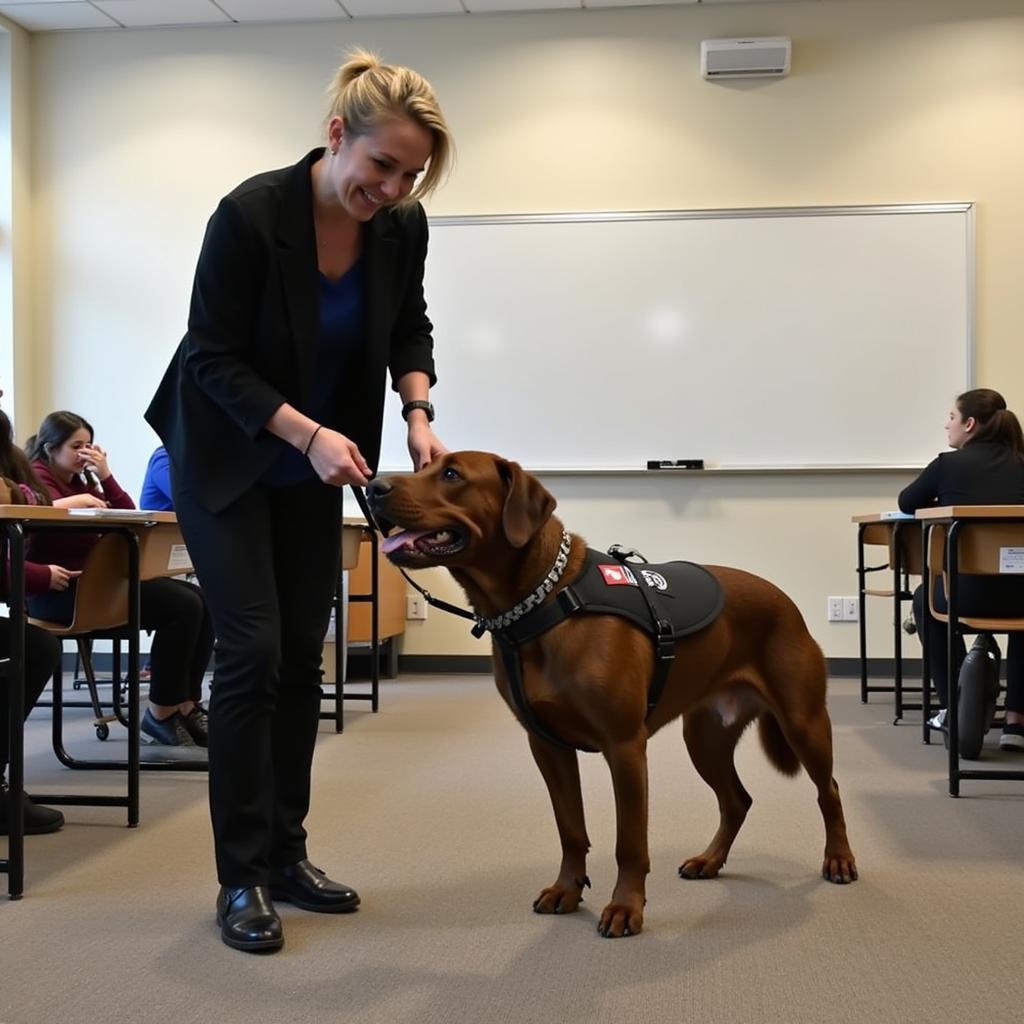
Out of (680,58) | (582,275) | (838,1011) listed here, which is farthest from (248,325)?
(680,58)

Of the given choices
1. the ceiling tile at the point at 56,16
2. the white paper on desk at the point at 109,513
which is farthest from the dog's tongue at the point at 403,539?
the ceiling tile at the point at 56,16

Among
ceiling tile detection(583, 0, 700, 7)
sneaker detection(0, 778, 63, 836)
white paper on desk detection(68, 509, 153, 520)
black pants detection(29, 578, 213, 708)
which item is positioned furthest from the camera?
ceiling tile detection(583, 0, 700, 7)

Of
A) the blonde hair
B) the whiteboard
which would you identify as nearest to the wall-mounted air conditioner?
the whiteboard

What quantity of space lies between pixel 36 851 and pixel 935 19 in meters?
5.50

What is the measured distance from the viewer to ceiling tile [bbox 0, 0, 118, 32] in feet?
19.0

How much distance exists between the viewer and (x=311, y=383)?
1968 millimetres

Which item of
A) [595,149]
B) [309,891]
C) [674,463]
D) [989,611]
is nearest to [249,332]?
[309,891]

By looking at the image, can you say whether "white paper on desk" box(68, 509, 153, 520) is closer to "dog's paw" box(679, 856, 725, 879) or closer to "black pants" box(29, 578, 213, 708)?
"black pants" box(29, 578, 213, 708)

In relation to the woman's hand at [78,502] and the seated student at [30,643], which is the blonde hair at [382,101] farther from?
the woman's hand at [78,502]

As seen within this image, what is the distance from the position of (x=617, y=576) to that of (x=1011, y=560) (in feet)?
5.19

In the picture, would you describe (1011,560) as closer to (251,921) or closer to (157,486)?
(251,921)

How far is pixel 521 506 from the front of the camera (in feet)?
6.17

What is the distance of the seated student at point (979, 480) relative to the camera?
3.77 m

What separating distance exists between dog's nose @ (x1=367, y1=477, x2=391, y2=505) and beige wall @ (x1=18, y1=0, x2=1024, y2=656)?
4036mm
